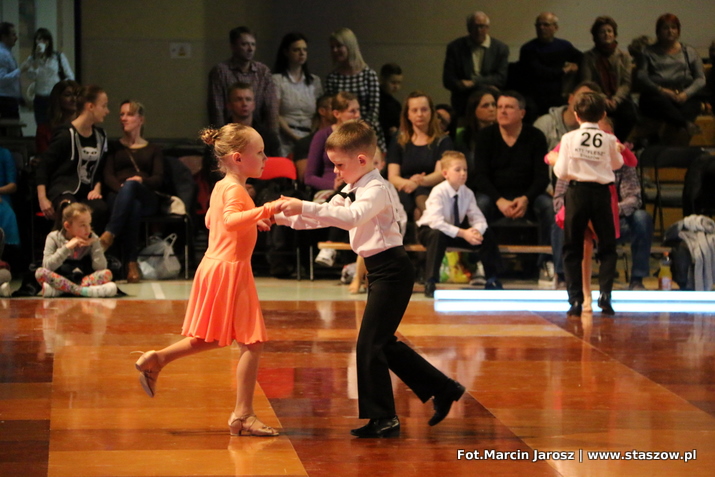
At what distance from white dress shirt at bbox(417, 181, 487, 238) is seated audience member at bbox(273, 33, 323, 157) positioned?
2.02m

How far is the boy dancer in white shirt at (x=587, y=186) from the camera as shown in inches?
276

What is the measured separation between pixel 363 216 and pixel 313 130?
17.8ft

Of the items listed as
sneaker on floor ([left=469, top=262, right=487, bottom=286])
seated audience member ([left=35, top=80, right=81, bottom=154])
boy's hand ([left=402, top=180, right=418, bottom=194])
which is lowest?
sneaker on floor ([left=469, top=262, right=487, bottom=286])

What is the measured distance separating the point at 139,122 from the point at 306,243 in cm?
174

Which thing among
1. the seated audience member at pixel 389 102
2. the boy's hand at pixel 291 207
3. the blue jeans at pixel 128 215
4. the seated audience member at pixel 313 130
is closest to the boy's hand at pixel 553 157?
the seated audience member at pixel 313 130

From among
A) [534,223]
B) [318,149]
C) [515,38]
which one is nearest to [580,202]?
[534,223]

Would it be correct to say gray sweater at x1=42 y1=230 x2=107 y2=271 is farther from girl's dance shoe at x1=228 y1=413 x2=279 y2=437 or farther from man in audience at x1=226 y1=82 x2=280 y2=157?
girl's dance shoe at x1=228 y1=413 x2=279 y2=437

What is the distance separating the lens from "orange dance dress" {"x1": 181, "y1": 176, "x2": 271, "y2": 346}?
158 inches

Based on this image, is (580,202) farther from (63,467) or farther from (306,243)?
(63,467)

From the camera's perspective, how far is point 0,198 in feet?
27.3

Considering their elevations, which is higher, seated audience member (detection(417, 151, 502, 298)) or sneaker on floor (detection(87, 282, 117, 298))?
seated audience member (detection(417, 151, 502, 298))

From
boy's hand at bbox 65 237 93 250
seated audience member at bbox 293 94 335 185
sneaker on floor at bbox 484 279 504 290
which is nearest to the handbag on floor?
boy's hand at bbox 65 237 93 250

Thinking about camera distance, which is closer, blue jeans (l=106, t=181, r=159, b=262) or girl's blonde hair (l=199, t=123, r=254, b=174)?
girl's blonde hair (l=199, t=123, r=254, b=174)

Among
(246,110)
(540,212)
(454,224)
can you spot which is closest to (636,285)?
(540,212)
